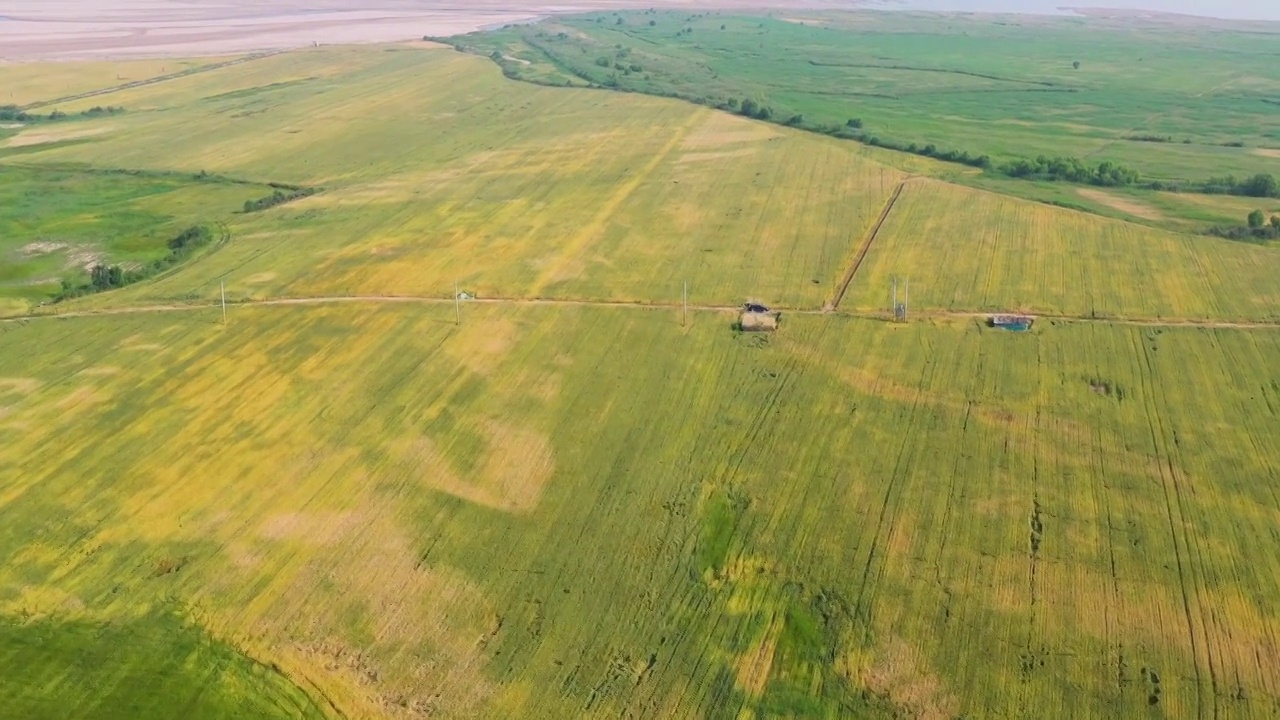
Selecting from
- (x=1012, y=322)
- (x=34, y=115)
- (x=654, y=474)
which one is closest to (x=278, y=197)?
(x=654, y=474)

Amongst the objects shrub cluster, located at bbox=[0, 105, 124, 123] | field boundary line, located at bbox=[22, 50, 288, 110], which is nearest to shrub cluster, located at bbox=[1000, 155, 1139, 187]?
shrub cluster, located at bbox=[0, 105, 124, 123]

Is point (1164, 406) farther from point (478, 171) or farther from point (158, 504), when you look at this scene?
point (478, 171)

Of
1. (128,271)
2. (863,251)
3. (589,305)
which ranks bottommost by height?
(128,271)

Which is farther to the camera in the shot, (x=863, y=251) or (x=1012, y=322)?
(x=863, y=251)

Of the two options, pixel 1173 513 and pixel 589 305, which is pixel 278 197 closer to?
pixel 589 305

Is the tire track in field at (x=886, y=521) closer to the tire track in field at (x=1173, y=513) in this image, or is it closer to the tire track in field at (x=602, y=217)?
the tire track in field at (x=1173, y=513)

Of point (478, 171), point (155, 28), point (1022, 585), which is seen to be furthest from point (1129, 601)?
point (155, 28)
